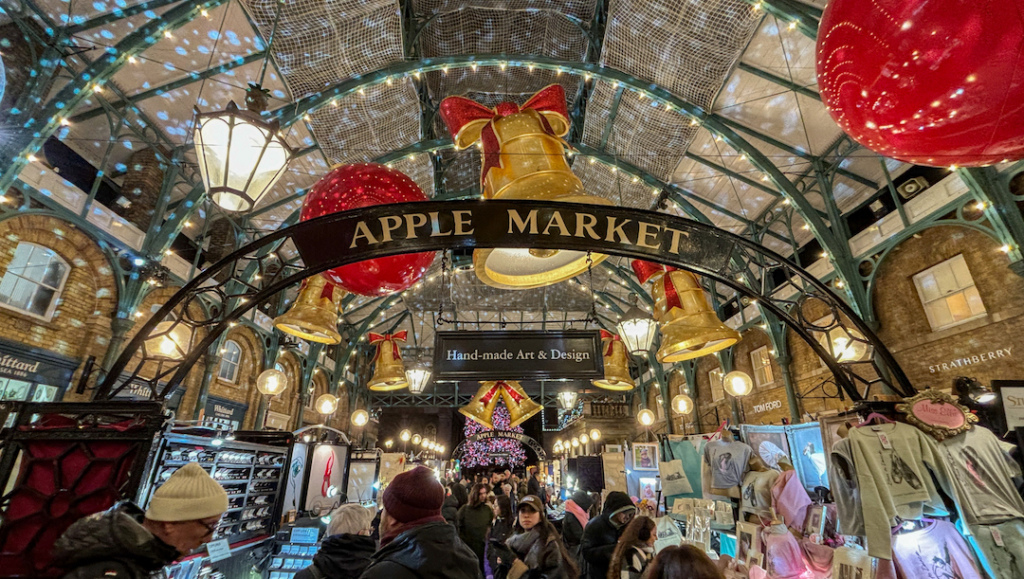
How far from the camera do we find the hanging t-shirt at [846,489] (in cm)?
229

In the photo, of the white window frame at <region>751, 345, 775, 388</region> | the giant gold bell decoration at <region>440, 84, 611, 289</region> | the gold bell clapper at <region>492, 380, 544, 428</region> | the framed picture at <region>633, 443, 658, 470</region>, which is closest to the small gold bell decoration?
the gold bell clapper at <region>492, 380, 544, 428</region>

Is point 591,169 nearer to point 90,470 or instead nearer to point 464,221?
point 464,221

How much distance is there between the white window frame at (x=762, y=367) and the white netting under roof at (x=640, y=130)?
17.6 ft

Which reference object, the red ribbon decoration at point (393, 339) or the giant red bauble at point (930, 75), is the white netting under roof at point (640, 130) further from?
the giant red bauble at point (930, 75)

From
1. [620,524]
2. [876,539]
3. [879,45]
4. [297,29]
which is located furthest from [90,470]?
[297,29]

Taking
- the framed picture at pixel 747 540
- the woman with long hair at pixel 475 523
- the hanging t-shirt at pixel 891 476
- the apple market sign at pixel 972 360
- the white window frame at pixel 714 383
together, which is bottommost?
the woman with long hair at pixel 475 523

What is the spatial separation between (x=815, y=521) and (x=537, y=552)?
6.48 feet

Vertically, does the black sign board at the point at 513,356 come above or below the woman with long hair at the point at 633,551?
above

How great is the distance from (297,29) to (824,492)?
8.51 meters

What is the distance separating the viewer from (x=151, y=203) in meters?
8.12

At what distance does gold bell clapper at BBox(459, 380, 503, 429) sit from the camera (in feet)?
26.3

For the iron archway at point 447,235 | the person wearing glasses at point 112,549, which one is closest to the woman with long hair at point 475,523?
the iron archway at point 447,235

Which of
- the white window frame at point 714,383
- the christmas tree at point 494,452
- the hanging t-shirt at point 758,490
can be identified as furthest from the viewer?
the christmas tree at point 494,452

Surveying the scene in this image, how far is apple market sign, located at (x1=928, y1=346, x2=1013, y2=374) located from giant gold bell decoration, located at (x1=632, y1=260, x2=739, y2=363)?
5.56m
